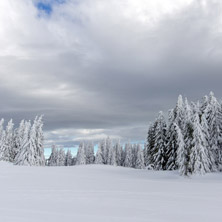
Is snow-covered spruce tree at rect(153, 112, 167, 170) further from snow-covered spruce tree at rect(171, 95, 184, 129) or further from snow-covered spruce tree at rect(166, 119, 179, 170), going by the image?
snow-covered spruce tree at rect(171, 95, 184, 129)

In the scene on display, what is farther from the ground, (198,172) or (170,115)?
(170,115)

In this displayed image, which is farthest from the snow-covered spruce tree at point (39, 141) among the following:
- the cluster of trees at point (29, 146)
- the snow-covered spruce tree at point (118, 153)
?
the snow-covered spruce tree at point (118, 153)

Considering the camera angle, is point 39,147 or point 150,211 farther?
point 39,147

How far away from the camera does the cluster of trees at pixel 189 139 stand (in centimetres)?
2950

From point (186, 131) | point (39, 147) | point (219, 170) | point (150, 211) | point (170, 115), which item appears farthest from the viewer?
point (39, 147)

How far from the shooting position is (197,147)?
98.6ft

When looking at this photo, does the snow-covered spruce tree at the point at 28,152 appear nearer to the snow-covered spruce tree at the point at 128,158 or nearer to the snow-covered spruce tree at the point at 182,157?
the snow-covered spruce tree at the point at 182,157

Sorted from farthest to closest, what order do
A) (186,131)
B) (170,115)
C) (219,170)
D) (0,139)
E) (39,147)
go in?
(0,139) < (39,147) < (170,115) < (219,170) < (186,131)

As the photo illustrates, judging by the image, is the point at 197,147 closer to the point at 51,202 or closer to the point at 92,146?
the point at 51,202

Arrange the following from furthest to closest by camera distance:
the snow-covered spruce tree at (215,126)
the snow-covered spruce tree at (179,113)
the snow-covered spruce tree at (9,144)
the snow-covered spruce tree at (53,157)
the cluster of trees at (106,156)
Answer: the snow-covered spruce tree at (53,157)
the cluster of trees at (106,156)
the snow-covered spruce tree at (9,144)
the snow-covered spruce tree at (179,113)
the snow-covered spruce tree at (215,126)

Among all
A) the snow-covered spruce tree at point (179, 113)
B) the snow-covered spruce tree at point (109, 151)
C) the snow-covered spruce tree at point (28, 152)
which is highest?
the snow-covered spruce tree at point (179, 113)

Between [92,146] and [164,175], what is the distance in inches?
2816

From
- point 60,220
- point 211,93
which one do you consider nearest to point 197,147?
point 211,93

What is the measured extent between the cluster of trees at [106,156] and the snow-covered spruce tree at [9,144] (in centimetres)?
2481
